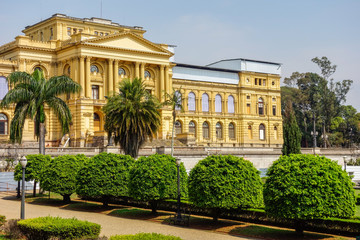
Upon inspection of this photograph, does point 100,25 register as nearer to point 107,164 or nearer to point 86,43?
point 86,43

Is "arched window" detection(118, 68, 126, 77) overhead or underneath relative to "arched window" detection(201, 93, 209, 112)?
overhead

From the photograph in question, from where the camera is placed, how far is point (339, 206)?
21.3 meters

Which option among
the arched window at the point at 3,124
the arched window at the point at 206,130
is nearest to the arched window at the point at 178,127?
the arched window at the point at 206,130

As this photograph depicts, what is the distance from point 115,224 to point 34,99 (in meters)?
16.1

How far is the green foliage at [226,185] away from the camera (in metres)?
24.8

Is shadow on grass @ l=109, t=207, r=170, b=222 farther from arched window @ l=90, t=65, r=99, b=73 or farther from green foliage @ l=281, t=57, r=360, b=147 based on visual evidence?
green foliage @ l=281, t=57, r=360, b=147

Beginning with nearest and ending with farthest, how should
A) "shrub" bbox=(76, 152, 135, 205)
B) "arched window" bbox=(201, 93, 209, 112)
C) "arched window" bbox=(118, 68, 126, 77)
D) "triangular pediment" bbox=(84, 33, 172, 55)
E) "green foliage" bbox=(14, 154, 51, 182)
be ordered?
"shrub" bbox=(76, 152, 135, 205) < "green foliage" bbox=(14, 154, 51, 182) < "triangular pediment" bbox=(84, 33, 172, 55) < "arched window" bbox=(118, 68, 126, 77) < "arched window" bbox=(201, 93, 209, 112)

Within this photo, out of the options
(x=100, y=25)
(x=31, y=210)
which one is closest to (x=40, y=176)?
(x=31, y=210)

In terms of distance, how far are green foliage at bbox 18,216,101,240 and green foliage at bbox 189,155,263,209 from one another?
6.94 m

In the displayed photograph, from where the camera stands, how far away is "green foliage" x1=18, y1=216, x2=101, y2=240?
18.9m

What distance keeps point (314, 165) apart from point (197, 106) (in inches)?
2390

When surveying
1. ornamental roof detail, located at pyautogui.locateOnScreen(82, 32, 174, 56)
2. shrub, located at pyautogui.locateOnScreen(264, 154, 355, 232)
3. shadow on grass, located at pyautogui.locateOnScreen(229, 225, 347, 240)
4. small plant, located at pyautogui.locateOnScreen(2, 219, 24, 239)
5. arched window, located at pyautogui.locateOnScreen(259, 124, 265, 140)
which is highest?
ornamental roof detail, located at pyautogui.locateOnScreen(82, 32, 174, 56)

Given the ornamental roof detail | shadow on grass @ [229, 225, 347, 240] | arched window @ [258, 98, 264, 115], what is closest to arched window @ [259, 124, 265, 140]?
arched window @ [258, 98, 264, 115]

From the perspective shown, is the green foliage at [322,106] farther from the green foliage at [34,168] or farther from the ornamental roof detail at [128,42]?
the green foliage at [34,168]
